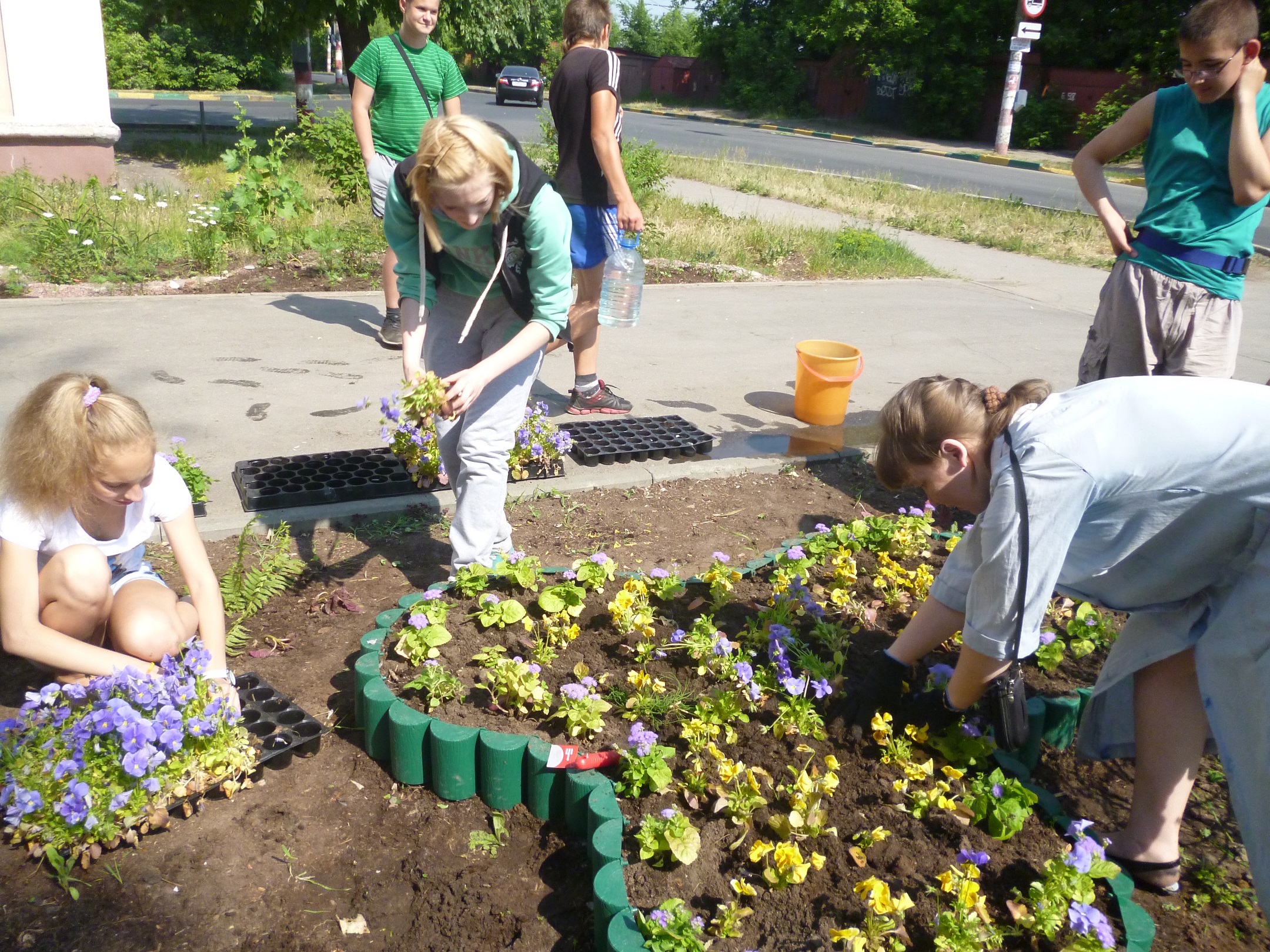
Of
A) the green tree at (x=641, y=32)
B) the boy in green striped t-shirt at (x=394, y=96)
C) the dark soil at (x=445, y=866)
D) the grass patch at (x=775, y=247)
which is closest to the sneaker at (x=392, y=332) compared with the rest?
the boy in green striped t-shirt at (x=394, y=96)

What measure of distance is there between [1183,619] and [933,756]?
0.72 metres

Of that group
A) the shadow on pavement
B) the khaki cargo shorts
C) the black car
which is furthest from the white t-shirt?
the black car

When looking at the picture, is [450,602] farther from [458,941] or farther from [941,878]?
[941,878]

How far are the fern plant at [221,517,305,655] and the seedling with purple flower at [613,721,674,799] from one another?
1.39 meters

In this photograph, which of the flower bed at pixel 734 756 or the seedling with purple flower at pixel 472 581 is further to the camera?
the seedling with purple flower at pixel 472 581

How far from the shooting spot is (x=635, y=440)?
4.79 metres

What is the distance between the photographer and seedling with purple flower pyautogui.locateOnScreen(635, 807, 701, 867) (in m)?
2.13

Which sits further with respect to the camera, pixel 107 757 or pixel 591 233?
pixel 591 233

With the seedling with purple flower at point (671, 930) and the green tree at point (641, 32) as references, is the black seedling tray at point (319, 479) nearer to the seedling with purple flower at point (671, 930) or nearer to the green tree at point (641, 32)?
the seedling with purple flower at point (671, 930)

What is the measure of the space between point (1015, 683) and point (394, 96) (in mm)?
5015

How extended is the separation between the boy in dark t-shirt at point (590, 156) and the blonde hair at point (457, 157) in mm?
2099

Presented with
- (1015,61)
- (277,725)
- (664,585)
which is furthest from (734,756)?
(1015,61)

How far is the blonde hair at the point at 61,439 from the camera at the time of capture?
2.28 meters

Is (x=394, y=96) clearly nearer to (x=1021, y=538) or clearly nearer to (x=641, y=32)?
(x=1021, y=538)
